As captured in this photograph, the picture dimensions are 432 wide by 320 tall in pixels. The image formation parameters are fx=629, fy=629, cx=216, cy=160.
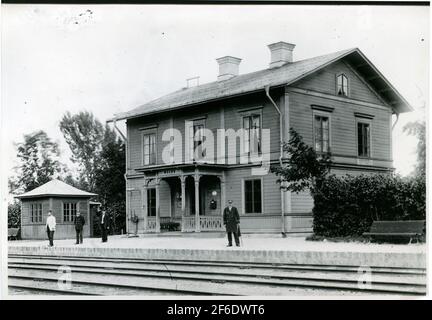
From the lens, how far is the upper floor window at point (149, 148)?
28.6 metres

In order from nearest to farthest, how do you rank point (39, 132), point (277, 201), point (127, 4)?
point (127, 4) → point (39, 132) → point (277, 201)

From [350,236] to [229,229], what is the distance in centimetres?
381

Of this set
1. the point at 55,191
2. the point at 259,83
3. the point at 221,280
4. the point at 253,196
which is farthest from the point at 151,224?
the point at 221,280

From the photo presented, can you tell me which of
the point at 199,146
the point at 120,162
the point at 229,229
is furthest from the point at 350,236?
the point at 120,162

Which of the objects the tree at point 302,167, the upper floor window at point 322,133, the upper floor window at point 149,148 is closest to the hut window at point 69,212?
the upper floor window at point 149,148

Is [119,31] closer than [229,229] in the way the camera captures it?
Yes

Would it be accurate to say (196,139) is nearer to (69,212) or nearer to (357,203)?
(69,212)

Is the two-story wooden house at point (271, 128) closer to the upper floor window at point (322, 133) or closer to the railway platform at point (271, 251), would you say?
the upper floor window at point (322, 133)

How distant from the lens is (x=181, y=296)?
424 inches

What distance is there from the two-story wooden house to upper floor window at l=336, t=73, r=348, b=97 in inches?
1.5

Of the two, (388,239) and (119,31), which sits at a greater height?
(119,31)

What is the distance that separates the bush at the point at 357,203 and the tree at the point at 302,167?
1.11 ft

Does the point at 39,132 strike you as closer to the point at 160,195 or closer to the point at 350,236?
the point at 350,236

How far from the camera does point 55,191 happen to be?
62.4 ft
